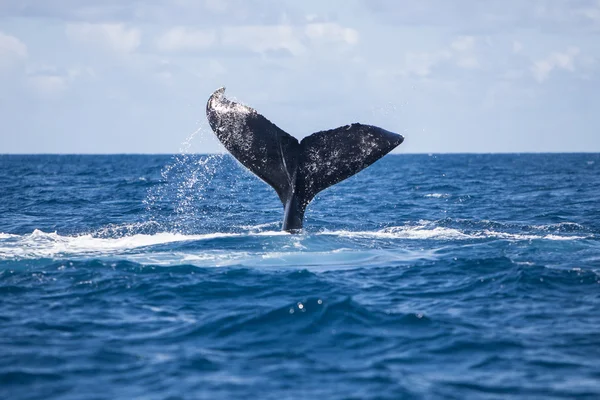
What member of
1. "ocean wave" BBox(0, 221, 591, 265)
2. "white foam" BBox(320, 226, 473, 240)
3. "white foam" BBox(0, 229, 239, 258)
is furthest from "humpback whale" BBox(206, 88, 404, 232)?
"white foam" BBox(0, 229, 239, 258)

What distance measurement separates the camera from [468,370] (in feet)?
24.9

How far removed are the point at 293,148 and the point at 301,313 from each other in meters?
4.12

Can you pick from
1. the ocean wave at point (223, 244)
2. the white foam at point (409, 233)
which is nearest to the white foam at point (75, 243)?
the ocean wave at point (223, 244)

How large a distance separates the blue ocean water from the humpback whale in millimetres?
1196

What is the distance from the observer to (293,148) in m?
12.9

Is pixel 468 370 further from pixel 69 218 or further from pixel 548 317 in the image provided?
pixel 69 218

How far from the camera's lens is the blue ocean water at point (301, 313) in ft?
23.9

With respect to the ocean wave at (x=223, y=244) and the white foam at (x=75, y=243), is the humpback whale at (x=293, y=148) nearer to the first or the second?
the ocean wave at (x=223, y=244)

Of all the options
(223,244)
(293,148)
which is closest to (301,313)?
(293,148)

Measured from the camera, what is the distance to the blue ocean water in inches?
287

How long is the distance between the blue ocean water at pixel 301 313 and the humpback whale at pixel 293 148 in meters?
1.20

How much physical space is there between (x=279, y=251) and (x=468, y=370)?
18.9 ft

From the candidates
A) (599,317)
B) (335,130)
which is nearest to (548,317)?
(599,317)

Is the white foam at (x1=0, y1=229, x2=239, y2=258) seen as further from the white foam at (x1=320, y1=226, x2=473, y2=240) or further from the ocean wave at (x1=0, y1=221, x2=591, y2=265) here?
the white foam at (x1=320, y1=226, x2=473, y2=240)
